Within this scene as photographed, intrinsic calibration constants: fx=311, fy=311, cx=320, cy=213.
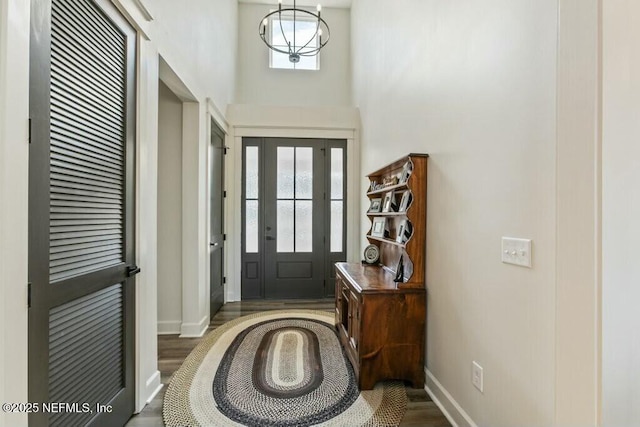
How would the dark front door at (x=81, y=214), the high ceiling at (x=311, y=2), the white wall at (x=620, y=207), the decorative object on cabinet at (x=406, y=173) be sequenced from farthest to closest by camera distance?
the high ceiling at (x=311, y=2), the decorative object on cabinet at (x=406, y=173), the dark front door at (x=81, y=214), the white wall at (x=620, y=207)

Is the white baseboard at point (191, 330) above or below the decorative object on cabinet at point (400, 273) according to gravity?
below

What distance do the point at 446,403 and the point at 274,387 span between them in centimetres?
116

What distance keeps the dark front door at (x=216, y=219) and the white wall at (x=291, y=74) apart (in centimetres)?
165

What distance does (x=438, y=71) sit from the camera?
2.10 meters

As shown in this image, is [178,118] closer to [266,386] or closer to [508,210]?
[266,386]

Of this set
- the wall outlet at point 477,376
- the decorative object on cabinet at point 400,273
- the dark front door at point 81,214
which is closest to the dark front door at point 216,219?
the dark front door at point 81,214

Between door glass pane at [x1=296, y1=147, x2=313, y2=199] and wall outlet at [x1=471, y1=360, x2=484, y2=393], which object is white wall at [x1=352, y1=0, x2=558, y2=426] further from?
door glass pane at [x1=296, y1=147, x2=313, y2=199]

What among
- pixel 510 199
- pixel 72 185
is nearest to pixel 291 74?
pixel 72 185

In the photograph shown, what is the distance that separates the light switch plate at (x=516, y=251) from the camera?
1319 mm

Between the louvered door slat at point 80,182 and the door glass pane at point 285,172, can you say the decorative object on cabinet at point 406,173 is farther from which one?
the door glass pane at point 285,172

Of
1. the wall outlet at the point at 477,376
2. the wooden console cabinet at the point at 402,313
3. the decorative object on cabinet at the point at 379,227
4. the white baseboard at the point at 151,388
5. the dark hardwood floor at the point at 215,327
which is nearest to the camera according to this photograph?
the wall outlet at the point at 477,376

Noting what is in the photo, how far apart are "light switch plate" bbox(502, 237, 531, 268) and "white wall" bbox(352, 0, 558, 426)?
0.03 meters

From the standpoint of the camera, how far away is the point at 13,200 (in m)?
1.07

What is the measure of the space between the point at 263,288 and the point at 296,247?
790mm
